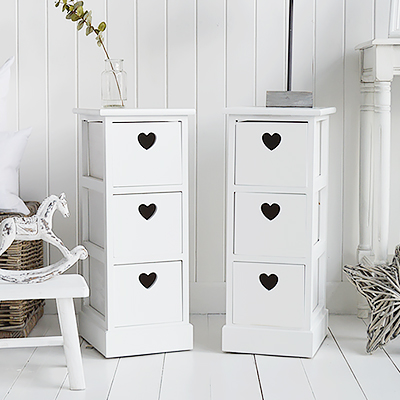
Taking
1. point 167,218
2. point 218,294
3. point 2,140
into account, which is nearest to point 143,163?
point 167,218

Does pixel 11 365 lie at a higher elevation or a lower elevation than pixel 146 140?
lower

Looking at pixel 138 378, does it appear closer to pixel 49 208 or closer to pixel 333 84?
pixel 49 208

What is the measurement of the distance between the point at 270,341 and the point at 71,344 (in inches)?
22.8

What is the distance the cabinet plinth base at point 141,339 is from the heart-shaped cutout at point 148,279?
4.6 inches

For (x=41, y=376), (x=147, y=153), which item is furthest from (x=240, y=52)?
(x=41, y=376)

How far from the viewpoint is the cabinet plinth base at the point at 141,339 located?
5.67 feet

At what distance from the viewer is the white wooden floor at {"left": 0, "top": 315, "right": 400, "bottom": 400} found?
4.91ft

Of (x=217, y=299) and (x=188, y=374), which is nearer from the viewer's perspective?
(x=188, y=374)

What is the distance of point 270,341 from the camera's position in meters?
1.76

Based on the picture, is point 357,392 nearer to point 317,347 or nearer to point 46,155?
point 317,347

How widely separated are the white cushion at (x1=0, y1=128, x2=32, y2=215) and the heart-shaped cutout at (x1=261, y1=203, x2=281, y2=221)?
2.40ft

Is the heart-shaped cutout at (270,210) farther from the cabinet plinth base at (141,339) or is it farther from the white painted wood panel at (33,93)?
the white painted wood panel at (33,93)

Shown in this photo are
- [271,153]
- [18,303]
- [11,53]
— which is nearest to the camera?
[271,153]

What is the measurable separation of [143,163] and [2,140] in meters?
0.49
